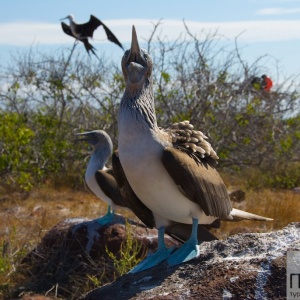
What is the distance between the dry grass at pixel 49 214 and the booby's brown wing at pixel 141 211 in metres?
2.38

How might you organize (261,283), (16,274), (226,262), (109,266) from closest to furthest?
(261,283) → (226,262) → (109,266) → (16,274)

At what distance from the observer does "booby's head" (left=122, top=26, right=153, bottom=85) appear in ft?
10.9

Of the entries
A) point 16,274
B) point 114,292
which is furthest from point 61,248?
point 114,292

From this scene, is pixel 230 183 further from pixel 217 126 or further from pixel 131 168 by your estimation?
pixel 131 168

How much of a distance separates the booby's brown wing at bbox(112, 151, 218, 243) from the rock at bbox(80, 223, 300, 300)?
0.22 meters

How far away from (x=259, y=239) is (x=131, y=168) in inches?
29.9

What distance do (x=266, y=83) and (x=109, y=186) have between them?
5774mm

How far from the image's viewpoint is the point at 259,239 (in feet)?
10.6

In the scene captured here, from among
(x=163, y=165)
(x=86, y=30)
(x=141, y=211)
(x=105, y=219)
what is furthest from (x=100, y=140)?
(x=163, y=165)

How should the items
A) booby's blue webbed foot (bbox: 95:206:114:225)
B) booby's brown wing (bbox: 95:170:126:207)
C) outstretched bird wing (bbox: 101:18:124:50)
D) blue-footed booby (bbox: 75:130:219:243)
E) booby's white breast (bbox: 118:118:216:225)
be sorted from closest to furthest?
booby's white breast (bbox: 118:118:216:225) → blue-footed booby (bbox: 75:130:219:243) → booby's blue webbed foot (bbox: 95:206:114:225) → booby's brown wing (bbox: 95:170:126:207) → outstretched bird wing (bbox: 101:18:124:50)

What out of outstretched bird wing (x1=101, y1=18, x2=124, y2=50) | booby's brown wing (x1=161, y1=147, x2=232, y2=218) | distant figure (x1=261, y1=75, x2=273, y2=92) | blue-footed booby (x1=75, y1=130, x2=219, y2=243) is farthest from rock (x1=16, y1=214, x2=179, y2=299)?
distant figure (x1=261, y1=75, x2=273, y2=92)

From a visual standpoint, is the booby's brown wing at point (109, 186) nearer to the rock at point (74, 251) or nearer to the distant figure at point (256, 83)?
the rock at point (74, 251)

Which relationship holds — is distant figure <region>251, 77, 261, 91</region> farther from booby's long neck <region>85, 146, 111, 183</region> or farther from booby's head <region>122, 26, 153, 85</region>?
booby's head <region>122, 26, 153, 85</region>

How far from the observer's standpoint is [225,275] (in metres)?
2.90
